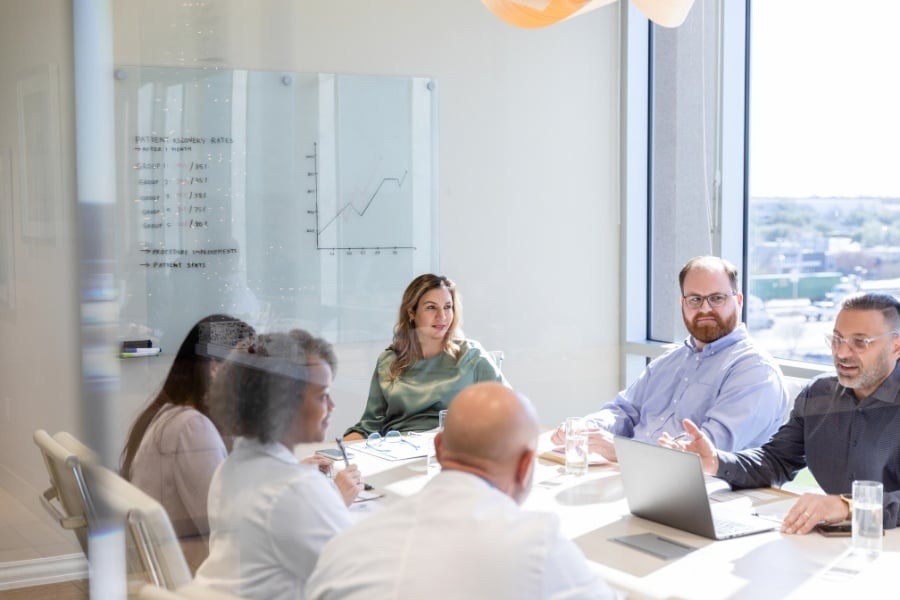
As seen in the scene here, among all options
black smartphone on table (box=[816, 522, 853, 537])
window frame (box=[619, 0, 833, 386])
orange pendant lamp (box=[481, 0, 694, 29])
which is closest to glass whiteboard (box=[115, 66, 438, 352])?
orange pendant lamp (box=[481, 0, 694, 29])

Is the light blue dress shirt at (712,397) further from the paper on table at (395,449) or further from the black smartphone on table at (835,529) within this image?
the black smartphone on table at (835,529)

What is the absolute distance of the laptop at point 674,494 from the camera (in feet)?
6.81

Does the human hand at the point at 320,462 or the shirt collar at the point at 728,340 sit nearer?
the human hand at the point at 320,462

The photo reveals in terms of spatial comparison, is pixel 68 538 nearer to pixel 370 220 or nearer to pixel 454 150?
pixel 370 220

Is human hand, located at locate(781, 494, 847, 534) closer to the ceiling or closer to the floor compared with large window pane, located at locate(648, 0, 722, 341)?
closer to the floor

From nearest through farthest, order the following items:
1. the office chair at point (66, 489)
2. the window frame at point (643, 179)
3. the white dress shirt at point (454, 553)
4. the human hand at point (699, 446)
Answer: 1. the white dress shirt at point (454, 553)
2. the office chair at point (66, 489)
3. the human hand at point (699, 446)
4. the window frame at point (643, 179)

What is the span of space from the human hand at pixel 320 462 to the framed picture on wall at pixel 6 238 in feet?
2.90

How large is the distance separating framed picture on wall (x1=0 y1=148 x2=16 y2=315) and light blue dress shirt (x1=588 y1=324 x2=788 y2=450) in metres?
1.89

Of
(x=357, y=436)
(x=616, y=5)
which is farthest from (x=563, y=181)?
(x=357, y=436)

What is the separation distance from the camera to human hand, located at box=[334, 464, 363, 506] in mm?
1650

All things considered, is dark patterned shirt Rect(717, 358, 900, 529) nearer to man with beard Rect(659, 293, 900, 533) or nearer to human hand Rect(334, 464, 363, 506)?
man with beard Rect(659, 293, 900, 533)

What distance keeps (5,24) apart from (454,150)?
2.46 metres

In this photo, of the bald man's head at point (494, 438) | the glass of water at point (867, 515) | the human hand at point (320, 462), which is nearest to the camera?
the bald man's head at point (494, 438)

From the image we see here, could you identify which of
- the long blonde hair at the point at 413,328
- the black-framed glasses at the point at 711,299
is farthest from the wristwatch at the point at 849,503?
the long blonde hair at the point at 413,328
